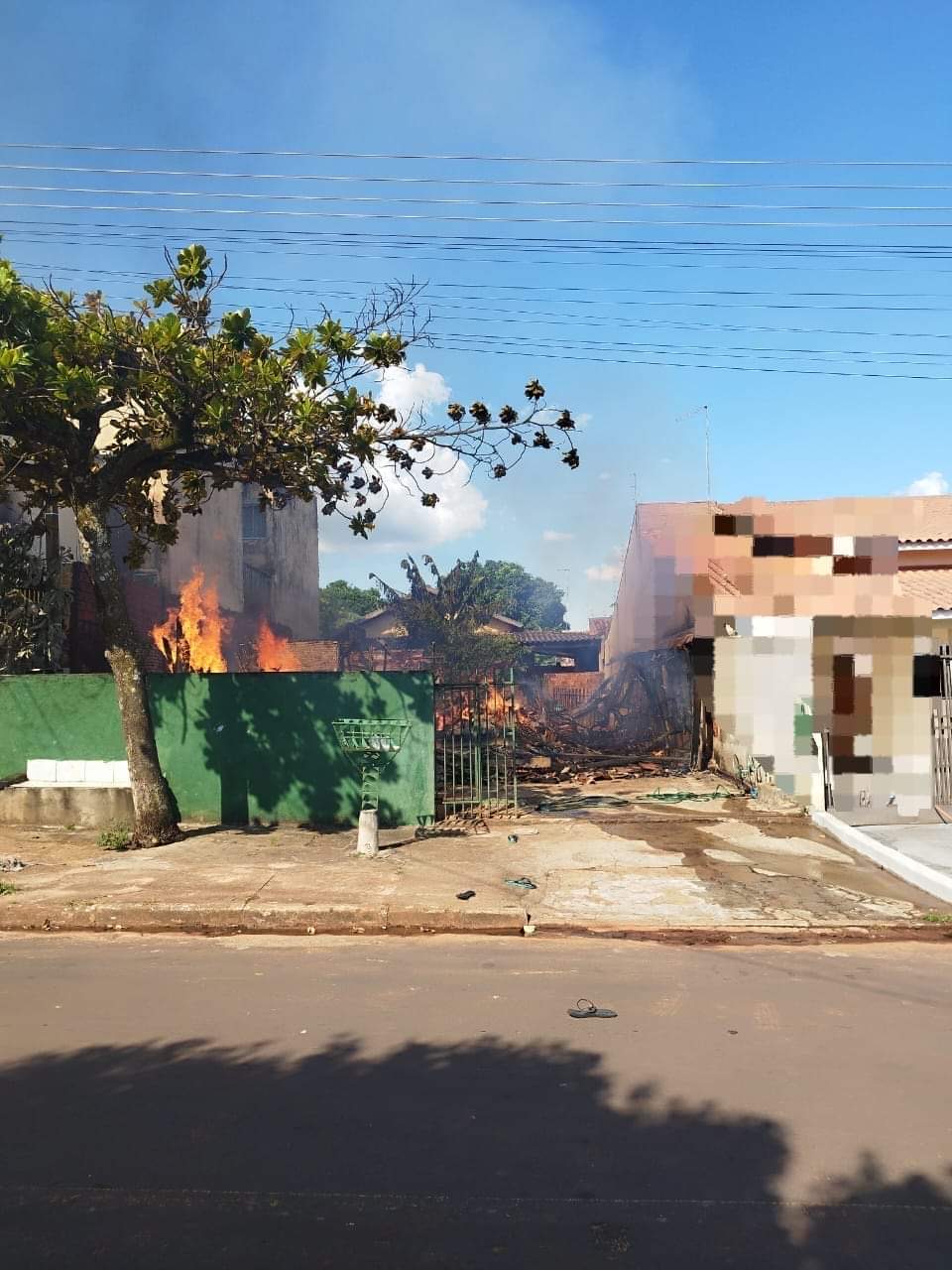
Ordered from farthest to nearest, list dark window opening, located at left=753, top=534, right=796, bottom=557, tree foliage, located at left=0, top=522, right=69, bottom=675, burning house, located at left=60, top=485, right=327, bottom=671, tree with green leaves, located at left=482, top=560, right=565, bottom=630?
tree with green leaves, located at left=482, top=560, right=565, bottom=630 → burning house, located at left=60, top=485, right=327, bottom=671 → dark window opening, located at left=753, top=534, right=796, bottom=557 → tree foliage, located at left=0, top=522, right=69, bottom=675

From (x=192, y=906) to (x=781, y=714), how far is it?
361 inches

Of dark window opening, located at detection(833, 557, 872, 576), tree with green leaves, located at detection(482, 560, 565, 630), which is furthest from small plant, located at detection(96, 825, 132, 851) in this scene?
tree with green leaves, located at detection(482, 560, 565, 630)

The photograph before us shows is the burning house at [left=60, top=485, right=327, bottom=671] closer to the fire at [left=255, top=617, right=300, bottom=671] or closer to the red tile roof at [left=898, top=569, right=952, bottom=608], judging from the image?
the fire at [left=255, top=617, right=300, bottom=671]

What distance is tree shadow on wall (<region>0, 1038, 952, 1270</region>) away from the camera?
2928mm

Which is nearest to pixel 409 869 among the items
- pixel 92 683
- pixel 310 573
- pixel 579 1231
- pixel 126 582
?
pixel 92 683

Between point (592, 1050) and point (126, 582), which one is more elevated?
point (126, 582)

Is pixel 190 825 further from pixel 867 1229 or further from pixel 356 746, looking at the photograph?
pixel 867 1229

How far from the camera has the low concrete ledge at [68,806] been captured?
11.1 metres

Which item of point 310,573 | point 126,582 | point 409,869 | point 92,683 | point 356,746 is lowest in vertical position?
point 409,869

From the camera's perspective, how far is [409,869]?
8.94 meters

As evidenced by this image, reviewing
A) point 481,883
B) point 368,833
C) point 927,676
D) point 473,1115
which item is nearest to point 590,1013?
point 473,1115

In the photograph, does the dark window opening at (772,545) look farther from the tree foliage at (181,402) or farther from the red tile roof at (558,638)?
the red tile roof at (558,638)

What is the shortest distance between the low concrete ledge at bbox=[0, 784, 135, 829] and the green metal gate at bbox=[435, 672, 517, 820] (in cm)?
405

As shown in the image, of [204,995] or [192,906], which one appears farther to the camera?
[192,906]
